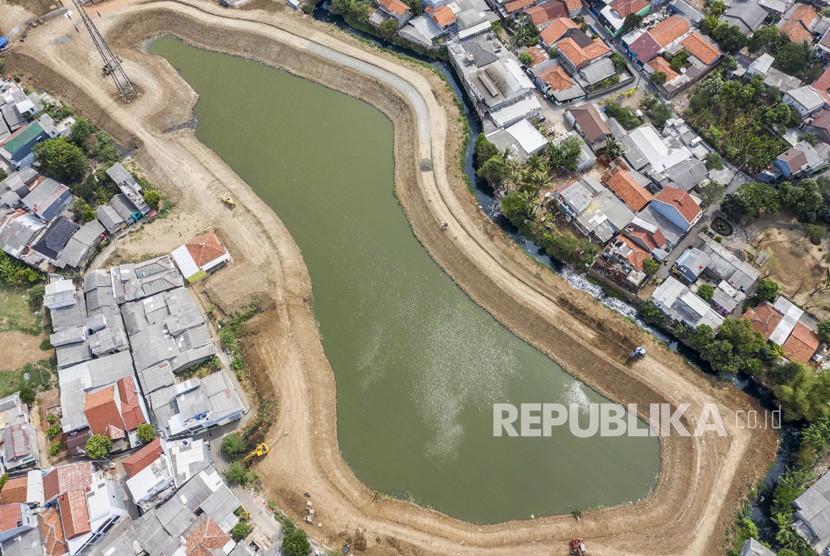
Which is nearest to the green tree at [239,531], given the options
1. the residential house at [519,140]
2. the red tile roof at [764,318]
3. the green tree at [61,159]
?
the green tree at [61,159]

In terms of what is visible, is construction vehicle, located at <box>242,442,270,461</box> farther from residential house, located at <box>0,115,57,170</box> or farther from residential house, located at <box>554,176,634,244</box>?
residential house, located at <box>0,115,57,170</box>

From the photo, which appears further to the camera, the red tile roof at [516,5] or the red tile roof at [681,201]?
the red tile roof at [516,5]

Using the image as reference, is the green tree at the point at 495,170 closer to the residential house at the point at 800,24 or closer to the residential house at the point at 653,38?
the residential house at the point at 653,38

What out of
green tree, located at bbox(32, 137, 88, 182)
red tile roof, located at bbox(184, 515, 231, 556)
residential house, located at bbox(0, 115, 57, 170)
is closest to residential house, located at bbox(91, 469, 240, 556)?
red tile roof, located at bbox(184, 515, 231, 556)

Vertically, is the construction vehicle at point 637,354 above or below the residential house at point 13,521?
above

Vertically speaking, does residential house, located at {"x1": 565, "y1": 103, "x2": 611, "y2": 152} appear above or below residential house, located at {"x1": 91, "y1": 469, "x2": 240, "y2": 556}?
above

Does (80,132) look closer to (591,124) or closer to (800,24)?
(591,124)

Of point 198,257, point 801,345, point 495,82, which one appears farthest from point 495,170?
point 801,345
